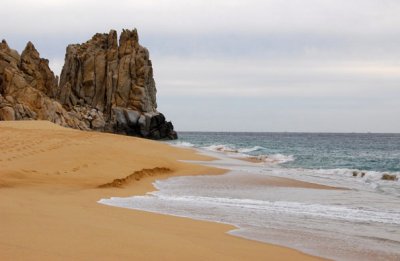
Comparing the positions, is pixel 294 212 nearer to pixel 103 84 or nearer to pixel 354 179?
pixel 354 179

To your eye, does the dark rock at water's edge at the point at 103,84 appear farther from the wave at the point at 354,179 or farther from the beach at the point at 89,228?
the beach at the point at 89,228

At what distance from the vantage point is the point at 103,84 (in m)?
85.8

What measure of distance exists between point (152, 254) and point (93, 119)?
2864 inches

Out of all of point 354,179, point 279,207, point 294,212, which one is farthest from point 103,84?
point 294,212

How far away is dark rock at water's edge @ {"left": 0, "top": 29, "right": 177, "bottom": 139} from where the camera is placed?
73.2m

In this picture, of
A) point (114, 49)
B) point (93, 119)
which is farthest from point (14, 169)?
point (114, 49)

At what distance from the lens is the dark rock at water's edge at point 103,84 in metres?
73.2

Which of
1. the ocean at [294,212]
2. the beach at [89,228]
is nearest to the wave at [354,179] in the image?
the ocean at [294,212]

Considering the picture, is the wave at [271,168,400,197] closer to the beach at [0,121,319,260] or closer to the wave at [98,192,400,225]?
the wave at [98,192,400,225]

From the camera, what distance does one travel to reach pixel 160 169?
735 inches

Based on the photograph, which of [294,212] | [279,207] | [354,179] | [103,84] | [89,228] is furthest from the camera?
[103,84]

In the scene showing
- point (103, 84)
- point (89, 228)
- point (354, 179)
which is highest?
point (103, 84)

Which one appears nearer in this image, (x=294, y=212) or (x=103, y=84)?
(x=294, y=212)

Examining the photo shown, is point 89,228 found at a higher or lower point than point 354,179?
higher
